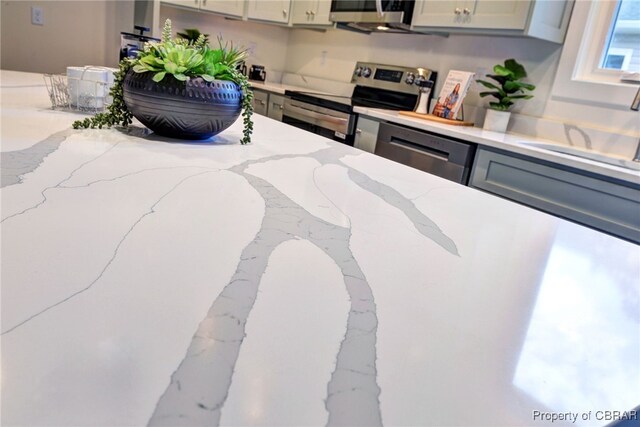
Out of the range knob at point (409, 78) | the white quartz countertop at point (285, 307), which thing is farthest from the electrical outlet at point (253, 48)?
the white quartz countertop at point (285, 307)

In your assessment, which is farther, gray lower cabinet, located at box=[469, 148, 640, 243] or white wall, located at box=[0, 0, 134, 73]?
white wall, located at box=[0, 0, 134, 73]

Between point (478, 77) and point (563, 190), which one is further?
point (478, 77)

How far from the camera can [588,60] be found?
2414 mm

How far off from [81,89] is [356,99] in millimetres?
2447

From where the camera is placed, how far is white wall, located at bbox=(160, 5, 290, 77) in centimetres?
399

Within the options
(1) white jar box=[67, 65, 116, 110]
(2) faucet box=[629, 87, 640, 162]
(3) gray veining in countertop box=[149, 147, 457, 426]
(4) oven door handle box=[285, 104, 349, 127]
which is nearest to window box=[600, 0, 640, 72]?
(2) faucet box=[629, 87, 640, 162]

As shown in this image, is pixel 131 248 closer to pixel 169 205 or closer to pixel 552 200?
pixel 169 205

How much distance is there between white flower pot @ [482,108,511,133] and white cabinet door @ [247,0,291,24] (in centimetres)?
209

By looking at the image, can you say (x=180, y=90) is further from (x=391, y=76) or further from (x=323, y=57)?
(x=323, y=57)

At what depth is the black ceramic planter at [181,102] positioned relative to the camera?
3.56 feet

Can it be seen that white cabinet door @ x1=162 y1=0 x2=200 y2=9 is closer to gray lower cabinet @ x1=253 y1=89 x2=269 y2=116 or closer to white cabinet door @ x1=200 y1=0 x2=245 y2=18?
white cabinet door @ x1=200 y1=0 x2=245 y2=18

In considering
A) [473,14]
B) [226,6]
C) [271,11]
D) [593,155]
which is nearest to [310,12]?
[271,11]

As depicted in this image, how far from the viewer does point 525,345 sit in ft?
1.58

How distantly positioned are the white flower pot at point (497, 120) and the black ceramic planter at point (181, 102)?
185 cm
